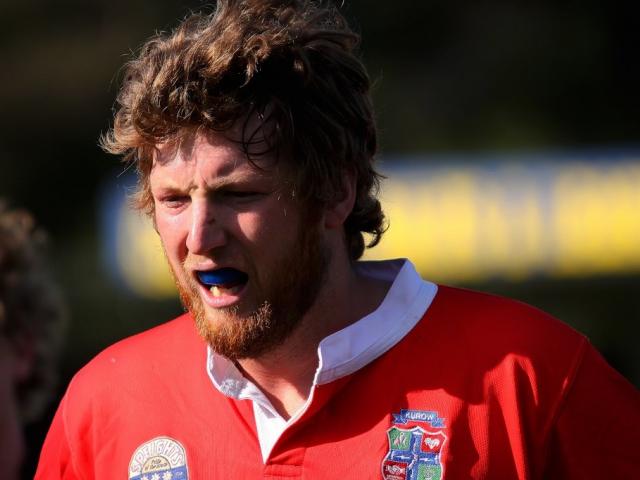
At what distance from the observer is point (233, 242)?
250cm

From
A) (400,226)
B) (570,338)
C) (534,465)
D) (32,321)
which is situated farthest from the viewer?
(400,226)

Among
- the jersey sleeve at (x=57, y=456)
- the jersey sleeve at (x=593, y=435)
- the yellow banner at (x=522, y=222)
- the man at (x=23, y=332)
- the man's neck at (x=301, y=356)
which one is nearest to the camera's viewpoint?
the jersey sleeve at (x=593, y=435)

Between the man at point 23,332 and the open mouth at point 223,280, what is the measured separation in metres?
0.97

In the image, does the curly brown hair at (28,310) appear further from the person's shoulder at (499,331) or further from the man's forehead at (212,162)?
the person's shoulder at (499,331)

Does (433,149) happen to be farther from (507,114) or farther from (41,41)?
(41,41)

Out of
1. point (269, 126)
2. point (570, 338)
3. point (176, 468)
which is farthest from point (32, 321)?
point (570, 338)

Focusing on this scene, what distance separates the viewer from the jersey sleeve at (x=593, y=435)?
2.42 meters

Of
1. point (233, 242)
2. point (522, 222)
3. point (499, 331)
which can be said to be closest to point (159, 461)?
point (233, 242)

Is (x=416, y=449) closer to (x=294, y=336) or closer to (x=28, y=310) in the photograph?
(x=294, y=336)

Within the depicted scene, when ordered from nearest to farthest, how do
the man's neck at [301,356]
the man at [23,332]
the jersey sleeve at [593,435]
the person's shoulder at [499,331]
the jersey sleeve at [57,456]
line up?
the jersey sleeve at [593,435], the person's shoulder at [499,331], the man's neck at [301,356], the jersey sleeve at [57,456], the man at [23,332]

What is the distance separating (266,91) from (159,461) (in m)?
0.91

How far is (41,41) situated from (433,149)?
2565mm

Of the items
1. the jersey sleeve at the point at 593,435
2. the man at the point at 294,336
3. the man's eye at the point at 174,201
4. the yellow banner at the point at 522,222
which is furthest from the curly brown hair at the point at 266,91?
the yellow banner at the point at 522,222

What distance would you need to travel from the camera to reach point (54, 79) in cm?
701
